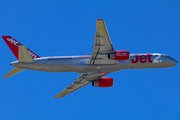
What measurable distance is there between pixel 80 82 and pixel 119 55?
13320mm

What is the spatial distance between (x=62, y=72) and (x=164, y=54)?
64.9 feet

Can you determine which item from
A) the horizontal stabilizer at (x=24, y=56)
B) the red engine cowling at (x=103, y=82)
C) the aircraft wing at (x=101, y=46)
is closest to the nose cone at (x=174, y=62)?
the red engine cowling at (x=103, y=82)

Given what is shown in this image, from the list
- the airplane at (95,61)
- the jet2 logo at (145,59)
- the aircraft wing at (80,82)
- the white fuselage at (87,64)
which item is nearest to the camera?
the airplane at (95,61)

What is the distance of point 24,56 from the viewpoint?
4141 centimetres

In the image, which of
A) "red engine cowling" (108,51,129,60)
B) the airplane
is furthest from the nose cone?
"red engine cowling" (108,51,129,60)

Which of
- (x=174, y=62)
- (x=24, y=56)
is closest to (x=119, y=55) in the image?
(x=174, y=62)

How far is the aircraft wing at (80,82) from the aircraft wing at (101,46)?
18.8 ft

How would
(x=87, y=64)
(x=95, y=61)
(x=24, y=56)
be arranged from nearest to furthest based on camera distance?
(x=24, y=56)
(x=95, y=61)
(x=87, y=64)

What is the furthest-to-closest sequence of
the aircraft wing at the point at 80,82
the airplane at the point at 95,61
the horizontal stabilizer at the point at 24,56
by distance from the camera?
the aircraft wing at the point at 80,82 → the airplane at the point at 95,61 → the horizontal stabilizer at the point at 24,56

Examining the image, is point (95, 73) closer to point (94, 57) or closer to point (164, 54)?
point (94, 57)

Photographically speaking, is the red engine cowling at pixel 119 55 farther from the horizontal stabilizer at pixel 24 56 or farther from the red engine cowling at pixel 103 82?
the horizontal stabilizer at pixel 24 56

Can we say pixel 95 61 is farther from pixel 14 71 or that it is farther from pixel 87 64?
pixel 14 71

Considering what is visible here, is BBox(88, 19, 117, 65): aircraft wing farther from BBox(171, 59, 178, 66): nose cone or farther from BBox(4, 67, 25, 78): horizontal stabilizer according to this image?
BBox(171, 59, 178, 66): nose cone

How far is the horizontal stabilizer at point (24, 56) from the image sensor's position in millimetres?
40281
